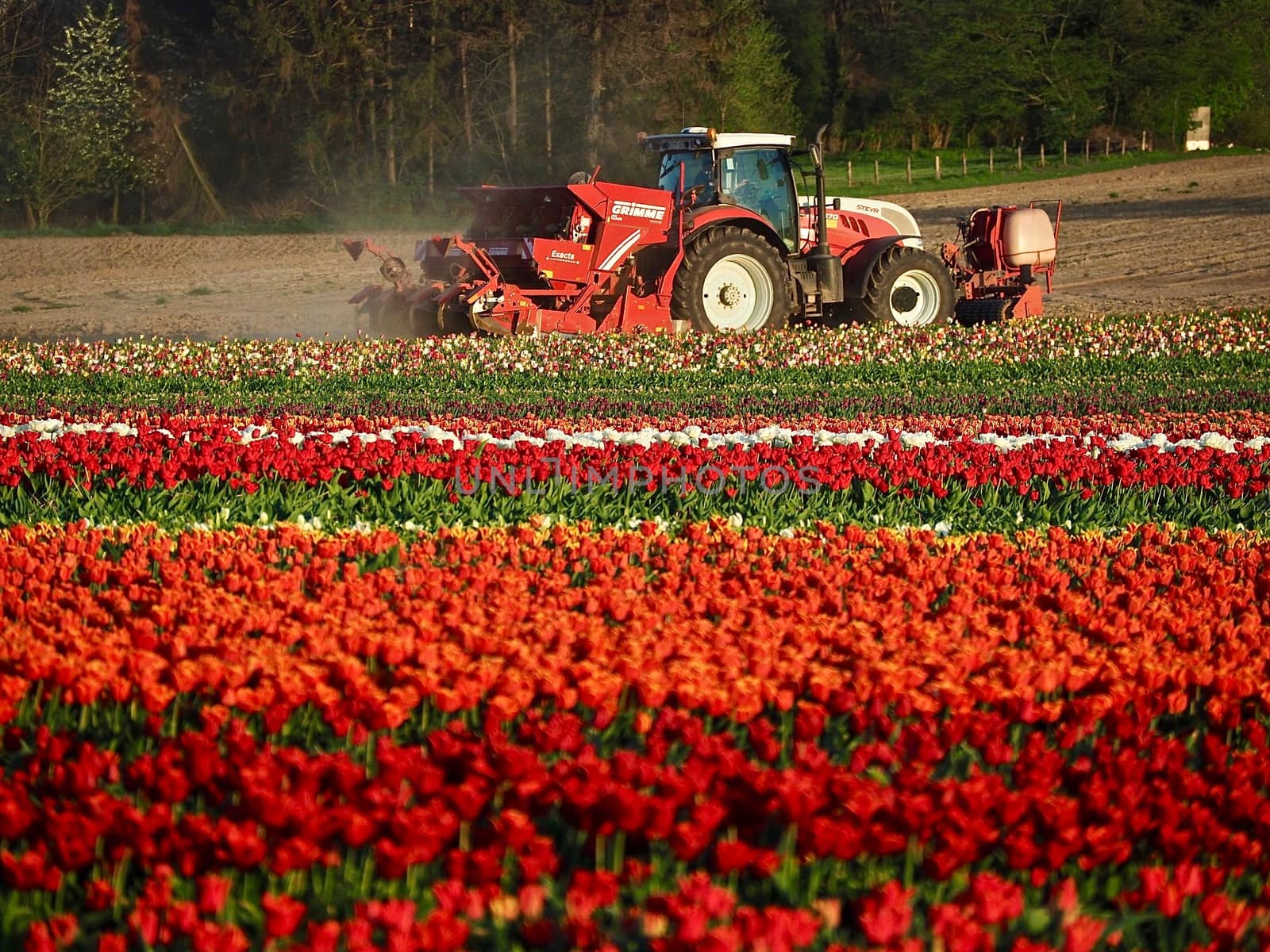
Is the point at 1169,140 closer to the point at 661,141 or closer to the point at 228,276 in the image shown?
the point at 228,276

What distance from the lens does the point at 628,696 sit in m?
4.04

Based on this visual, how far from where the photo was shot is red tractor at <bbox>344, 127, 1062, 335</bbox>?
53.6ft

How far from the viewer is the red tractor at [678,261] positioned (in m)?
16.3

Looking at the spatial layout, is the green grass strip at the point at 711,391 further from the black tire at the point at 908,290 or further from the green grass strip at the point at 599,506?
the green grass strip at the point at 599,506

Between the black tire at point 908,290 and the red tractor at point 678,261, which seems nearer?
the red tractor at point 678,261

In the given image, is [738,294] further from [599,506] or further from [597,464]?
[599,506]

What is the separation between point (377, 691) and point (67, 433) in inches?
203

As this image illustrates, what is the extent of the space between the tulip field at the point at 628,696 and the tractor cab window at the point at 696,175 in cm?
997

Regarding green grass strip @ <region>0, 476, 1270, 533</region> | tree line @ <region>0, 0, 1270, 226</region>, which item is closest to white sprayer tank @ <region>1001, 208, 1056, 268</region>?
green grass strip @ <region>0, 476, 1270, 533</region>

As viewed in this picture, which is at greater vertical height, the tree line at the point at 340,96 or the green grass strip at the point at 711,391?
the tree line at the point at 340,96

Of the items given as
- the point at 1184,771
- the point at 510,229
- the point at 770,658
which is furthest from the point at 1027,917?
the point at 510,229

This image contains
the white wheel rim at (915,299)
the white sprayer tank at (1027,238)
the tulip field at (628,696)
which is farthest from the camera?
the white sprayer tank at (1027,238)

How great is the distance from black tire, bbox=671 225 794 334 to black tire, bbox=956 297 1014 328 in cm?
324

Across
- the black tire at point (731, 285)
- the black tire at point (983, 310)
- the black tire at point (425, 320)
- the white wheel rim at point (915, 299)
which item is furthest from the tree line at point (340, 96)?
the black tire at point (425, 320)
